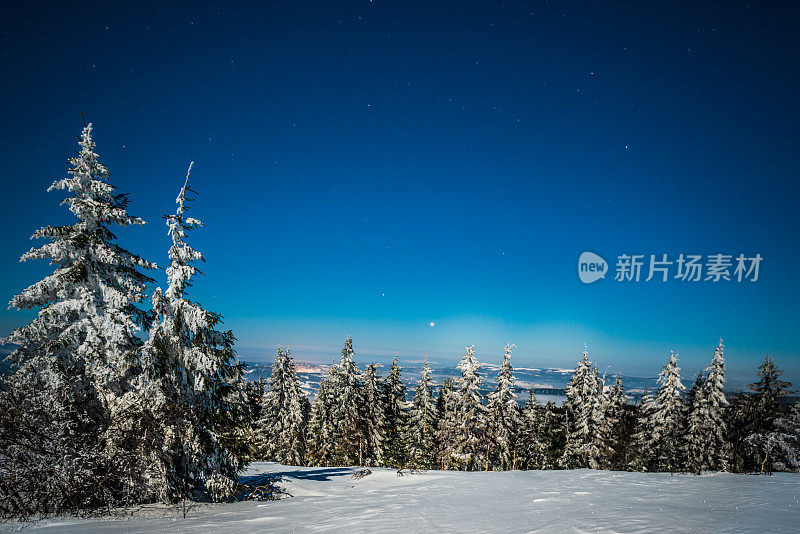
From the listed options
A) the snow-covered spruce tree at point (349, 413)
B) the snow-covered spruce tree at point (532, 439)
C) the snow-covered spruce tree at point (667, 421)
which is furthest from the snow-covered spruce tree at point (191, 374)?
the snow-covered spruce tree at point (667, 421)

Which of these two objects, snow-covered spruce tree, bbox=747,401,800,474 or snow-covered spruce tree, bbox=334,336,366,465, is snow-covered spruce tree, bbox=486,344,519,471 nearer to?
snow-covered spruce tree, bbox=334,336,366,465

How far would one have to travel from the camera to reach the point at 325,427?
113ft

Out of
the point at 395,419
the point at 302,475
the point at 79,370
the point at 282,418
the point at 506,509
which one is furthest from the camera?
the point at 395,419

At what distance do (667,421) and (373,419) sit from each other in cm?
2529

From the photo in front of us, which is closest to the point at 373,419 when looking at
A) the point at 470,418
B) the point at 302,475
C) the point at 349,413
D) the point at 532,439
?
the point at 349,413

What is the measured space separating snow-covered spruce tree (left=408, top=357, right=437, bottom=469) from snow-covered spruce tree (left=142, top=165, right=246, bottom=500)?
25.6 metres

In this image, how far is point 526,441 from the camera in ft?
122

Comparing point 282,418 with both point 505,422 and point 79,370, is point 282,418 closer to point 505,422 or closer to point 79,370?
point 505,422

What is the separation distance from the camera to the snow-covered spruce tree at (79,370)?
9359mm

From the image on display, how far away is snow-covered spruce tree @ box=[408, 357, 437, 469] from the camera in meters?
34.7

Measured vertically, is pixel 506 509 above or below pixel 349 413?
above

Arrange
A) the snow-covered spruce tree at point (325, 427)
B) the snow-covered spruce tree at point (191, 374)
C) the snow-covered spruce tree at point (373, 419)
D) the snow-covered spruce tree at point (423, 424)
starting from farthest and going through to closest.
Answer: the snow-covered spruce tree at point (423, 424) → the snow-covered spruce tree at point (373, 419) → the snow-covered spruce tree at point (325, 427) → the snow-covered spruce tree at point (191, 374)

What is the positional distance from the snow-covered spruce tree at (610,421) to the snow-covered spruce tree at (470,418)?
1123 cm

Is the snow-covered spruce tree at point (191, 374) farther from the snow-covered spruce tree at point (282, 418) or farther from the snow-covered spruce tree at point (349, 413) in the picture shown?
the snow-covered spruce tree at point (282, 418)
